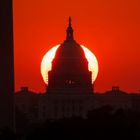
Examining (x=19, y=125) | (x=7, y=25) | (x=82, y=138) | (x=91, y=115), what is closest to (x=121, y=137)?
(x=82, y=138)

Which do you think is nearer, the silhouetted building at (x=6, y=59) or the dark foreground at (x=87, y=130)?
the dark foreground at (x=87, y=130)

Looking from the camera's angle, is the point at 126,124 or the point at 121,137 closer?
the point at 121,137

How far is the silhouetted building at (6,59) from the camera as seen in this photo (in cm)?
10331

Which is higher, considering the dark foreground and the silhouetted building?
the silhouetted building

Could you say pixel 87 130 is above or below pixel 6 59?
below

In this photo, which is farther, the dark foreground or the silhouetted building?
the silhouetted building

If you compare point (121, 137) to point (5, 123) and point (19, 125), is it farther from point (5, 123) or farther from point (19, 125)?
point (19, 125)

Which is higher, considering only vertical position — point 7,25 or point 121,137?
point 7,25

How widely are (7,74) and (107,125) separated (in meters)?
6.90

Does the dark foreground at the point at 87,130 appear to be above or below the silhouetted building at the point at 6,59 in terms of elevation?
below

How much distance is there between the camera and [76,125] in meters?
106

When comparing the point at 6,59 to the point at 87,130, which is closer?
the point at 87,130

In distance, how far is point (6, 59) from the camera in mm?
103812

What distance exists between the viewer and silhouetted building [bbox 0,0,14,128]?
103312mm
